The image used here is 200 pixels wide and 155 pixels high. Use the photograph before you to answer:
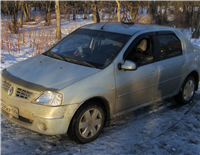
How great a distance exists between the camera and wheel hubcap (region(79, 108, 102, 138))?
336cm

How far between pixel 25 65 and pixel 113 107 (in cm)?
164

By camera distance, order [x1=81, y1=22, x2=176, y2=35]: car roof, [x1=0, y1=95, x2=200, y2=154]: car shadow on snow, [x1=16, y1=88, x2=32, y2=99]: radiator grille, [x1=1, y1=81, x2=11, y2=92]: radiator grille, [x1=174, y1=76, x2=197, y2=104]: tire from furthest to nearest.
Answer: [x1=174, y1=76, x2=197, y2=104]: tire
[x1=81, y1=22, x2=176, y2=35]: car roof
[x1=1, y1=81, x2=11, y2=92]: radiator grille
[x1=0, y1=95, x2=200, y2=154]: car shadow on snow
[x1=16, y1=88, x2=32, y2=99]: radiator grille

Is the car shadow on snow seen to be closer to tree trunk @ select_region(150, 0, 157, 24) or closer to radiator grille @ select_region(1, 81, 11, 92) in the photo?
radiator grille @ select_region(1, 81, 11, 92)

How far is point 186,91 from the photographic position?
17.5 feet

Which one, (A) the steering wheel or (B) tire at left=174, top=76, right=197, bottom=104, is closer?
(A) the steering wheel

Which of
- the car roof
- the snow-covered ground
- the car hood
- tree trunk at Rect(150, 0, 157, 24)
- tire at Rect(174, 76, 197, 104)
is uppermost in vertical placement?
tree trunk at Rect(150, 0, 157, 24)

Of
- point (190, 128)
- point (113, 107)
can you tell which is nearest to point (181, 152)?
point (190, 128)

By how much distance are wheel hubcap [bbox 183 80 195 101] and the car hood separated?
267 centimetres

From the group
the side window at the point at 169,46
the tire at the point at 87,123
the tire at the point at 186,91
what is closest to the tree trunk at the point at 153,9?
the tire at the point at 186,91

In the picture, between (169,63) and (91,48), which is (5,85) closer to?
(91,48)

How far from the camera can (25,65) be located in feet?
12.9

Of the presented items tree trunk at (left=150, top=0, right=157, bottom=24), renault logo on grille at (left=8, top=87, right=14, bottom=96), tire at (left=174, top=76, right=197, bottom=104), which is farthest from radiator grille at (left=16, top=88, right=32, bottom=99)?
→ tree trunk at (left=150, top=0, right=157, bottom=24)

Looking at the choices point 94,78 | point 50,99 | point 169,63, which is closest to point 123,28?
point 169,63

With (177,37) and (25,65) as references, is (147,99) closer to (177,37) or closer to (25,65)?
(177,37)
